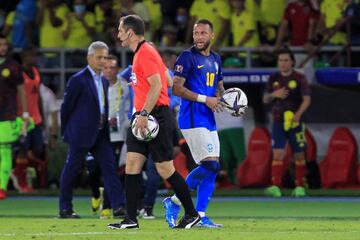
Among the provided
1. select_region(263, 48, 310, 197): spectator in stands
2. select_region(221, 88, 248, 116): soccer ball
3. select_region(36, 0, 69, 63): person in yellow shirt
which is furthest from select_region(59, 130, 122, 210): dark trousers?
select_region(36, 0, 69, 63): person in yellow shirt

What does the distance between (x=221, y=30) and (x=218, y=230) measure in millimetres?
9961

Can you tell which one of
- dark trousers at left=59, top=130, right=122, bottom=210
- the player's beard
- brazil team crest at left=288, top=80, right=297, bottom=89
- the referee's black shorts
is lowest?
dark trousers at left=59, top=130, right=122, bottom=210

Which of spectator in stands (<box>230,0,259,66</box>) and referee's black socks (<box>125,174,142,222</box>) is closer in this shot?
referee's black socks (<box>125,174,142,222</box>)

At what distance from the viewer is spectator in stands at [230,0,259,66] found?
852 inches

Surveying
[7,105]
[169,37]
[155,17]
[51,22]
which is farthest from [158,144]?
[51,22]

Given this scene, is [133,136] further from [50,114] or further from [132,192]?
[50,114]

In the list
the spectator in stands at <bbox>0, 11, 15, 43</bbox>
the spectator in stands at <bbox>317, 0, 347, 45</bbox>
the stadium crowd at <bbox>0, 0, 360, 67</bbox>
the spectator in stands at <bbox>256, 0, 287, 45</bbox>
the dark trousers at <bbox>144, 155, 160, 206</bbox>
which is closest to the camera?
the dark trousers at <bbox>144, 155, 160, 206</bbox>

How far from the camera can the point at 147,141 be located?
1228 centimetres

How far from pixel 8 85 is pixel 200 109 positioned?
6.32m

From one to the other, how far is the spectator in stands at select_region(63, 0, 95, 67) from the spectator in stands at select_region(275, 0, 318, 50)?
340 centimetres

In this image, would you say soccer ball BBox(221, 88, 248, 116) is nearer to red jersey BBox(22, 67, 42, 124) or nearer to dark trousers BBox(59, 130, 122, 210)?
dark trousers BBox(59, 130, 122, 210)

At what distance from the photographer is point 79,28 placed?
899 inches

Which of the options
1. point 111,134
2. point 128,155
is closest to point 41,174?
point 111,134

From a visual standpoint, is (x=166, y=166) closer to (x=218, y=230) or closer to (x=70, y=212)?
(x=218, y=230)
